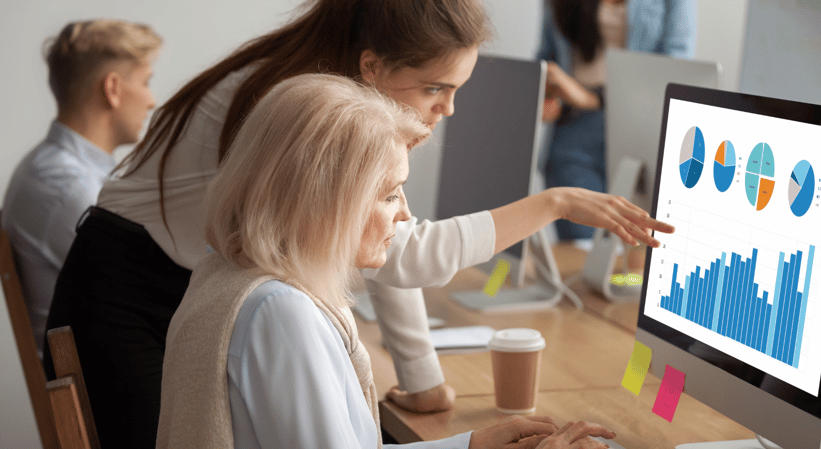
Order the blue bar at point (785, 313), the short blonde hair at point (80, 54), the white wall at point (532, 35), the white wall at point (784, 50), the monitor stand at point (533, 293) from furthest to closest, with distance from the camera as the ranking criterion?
the white wall at point (532, 35)
the short blonde hair at point (80, 54)
the monitor stand at point (533, 293)
the white wall at point (784, 50)
the blue bar at point (785, 313)

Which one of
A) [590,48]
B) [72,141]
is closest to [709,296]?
[72,141]

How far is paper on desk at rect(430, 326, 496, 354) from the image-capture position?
5.17ft

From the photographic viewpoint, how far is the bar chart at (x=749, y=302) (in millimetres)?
901

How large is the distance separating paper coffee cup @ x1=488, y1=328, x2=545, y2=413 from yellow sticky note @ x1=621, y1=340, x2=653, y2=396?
15 centimetres

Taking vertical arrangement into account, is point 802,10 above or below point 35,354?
above

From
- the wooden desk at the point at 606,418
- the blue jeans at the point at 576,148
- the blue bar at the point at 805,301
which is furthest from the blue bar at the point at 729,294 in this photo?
the blue jeans at the point at 576,148

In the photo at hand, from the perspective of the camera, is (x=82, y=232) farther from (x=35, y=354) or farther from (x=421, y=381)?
(x=421, y=381)

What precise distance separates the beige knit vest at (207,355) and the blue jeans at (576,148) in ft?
6.70

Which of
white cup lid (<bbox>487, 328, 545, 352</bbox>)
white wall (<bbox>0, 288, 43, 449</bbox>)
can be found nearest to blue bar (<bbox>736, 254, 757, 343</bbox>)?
white cup lid (<bbox>487, 328, 545, 352</bbox>)

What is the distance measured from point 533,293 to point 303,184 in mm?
1186

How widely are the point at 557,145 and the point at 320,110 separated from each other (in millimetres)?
2316

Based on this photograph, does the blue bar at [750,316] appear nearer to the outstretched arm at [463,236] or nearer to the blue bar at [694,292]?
the blue bar at [694,292]

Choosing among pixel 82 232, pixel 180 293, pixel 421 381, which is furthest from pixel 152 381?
pixel 421 381

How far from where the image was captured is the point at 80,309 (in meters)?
1.28
